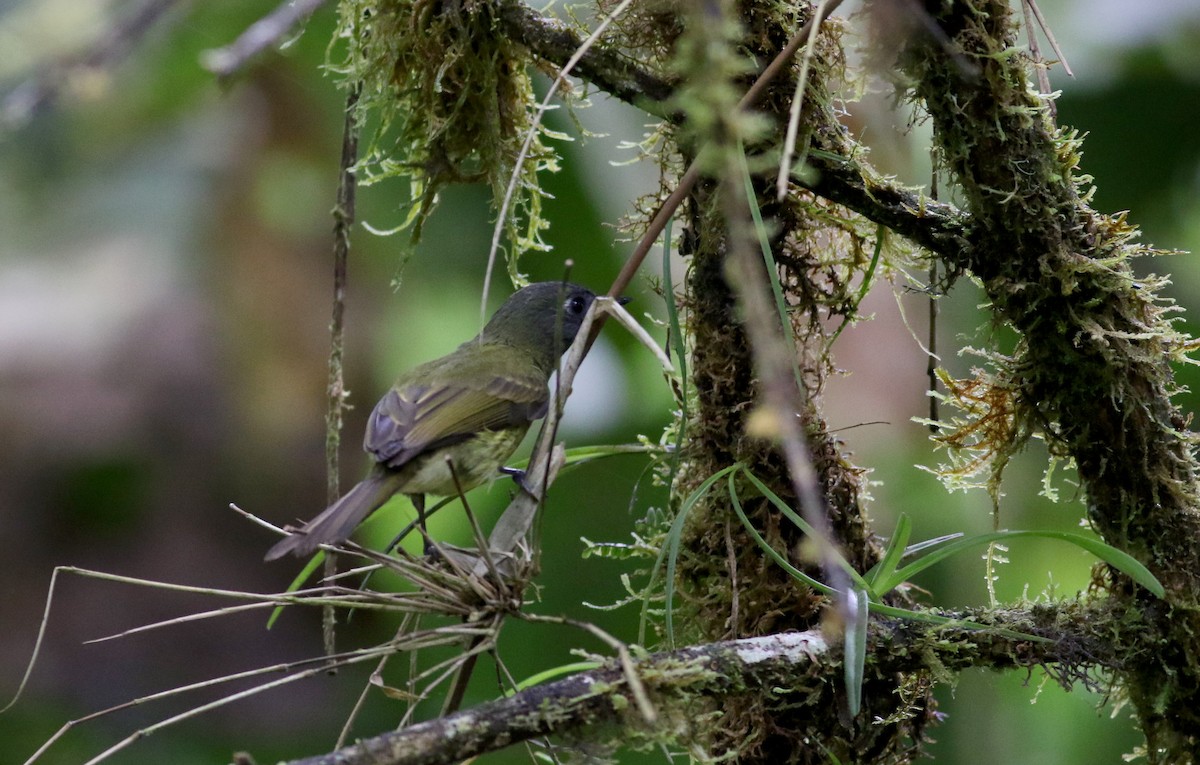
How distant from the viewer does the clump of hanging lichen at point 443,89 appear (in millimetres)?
2215

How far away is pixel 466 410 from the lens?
287cm

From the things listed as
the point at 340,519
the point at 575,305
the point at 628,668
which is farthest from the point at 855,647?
the point at 575,305

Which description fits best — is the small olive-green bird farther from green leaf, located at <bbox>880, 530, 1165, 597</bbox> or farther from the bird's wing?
green leaf, located at <bbox>880, 530, 1165, 597</bbox>

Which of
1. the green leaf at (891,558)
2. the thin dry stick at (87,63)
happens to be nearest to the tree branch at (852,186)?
the green leaf at (891,558)

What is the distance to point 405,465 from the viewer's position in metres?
2.59

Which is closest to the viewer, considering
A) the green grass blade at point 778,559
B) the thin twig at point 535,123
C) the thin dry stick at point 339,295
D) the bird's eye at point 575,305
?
the green grass blade at point 778,559

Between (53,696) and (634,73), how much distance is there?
17.0ft

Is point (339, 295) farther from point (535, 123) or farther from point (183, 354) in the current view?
point (183, 354)

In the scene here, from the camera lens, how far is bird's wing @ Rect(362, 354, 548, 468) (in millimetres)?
2629

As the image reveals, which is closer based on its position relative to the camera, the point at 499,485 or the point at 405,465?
the point at 405,465

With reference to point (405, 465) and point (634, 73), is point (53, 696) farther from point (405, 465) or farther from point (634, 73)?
point (634, 73)

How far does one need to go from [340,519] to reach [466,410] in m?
0.78

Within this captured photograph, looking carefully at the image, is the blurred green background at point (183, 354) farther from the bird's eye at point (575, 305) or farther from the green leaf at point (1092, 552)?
the green leaf at point (1092, 552)

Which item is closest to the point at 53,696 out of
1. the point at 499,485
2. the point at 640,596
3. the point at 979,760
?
the point at 499,485
